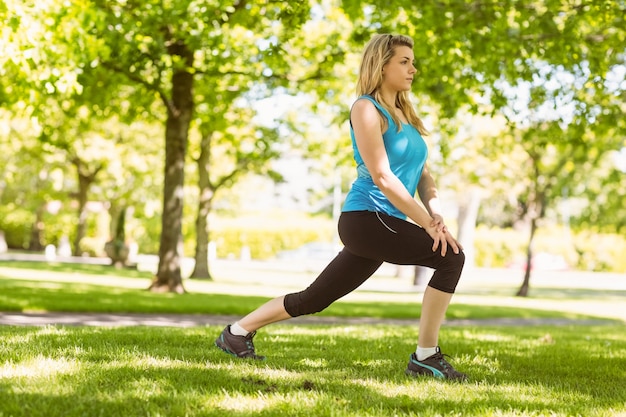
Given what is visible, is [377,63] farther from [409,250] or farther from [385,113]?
[409,250]

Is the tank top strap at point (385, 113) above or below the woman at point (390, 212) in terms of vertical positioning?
above

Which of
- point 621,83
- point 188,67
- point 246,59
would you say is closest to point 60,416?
point 621,83

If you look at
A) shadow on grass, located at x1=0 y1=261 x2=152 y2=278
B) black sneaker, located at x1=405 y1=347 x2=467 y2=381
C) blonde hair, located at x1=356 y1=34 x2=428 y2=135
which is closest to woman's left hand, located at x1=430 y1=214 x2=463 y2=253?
blonde hair, located at x1=356 y1=34 x2=428 y2=135

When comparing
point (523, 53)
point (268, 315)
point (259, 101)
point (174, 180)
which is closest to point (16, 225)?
point (259, 101)

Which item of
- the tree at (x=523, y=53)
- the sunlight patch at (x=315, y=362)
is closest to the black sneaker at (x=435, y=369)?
the sunlight patch at (x=315, y=362)

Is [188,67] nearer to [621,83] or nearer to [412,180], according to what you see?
[621,83]

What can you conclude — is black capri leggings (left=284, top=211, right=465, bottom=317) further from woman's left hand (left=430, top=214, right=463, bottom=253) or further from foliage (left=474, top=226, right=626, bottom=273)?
foliage (left=474, top=226, right=626, bottom=273)

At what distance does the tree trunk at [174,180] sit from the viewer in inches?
669

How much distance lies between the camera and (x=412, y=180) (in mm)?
4883

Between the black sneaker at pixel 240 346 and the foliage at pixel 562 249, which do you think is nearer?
the black sneaker at pixel 240 346

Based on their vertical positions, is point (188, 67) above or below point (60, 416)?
above

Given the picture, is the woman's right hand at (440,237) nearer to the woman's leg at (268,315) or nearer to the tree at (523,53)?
the woman's leg at (268,315)

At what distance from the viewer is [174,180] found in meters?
17.1

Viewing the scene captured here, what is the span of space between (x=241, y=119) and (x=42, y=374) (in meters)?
19.7
